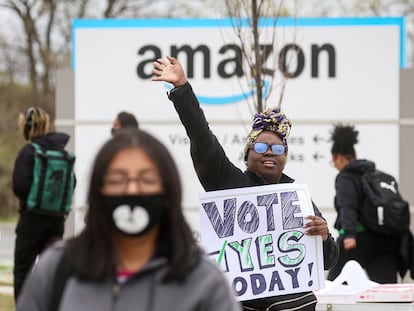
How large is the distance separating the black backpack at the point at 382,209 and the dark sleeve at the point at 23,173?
2.97 m

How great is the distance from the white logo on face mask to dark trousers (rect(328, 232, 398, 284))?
6300 millimetres

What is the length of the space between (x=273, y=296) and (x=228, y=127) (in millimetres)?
8564

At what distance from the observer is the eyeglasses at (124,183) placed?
113 inches

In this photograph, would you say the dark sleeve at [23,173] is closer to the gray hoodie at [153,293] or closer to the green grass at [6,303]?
the green grass at [6,303]

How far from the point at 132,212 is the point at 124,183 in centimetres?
10

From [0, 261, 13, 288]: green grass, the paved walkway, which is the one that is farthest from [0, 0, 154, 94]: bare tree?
[0, 261, 13, 288]: green grass

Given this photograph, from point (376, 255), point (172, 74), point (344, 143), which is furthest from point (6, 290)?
point (172, 74)

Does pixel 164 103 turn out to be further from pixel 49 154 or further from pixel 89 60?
pixel 49 154

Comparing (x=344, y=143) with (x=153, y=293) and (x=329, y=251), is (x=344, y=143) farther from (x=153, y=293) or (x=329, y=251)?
(x=153, y=293)

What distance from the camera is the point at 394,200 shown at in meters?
9.00

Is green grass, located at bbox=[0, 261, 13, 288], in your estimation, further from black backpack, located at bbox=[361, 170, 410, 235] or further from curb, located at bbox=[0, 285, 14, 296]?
black backpack, located at bbox=[361, 170, 410, 235]

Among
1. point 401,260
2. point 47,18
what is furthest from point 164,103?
point 47,18

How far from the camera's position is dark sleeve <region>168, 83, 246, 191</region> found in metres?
4.84

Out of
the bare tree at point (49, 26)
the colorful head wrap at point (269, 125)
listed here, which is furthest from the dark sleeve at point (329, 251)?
the bare tree at point (49, 26)
